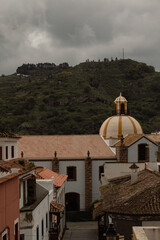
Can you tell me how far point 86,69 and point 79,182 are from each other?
86143 millimetres

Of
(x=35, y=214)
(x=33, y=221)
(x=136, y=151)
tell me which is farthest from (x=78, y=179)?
(x=33, y=221)

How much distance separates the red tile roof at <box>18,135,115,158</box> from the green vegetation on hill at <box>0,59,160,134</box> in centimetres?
2217

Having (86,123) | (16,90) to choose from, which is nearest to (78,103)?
(86,123)

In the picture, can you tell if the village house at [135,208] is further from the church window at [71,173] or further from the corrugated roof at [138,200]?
the church window at [71,173]

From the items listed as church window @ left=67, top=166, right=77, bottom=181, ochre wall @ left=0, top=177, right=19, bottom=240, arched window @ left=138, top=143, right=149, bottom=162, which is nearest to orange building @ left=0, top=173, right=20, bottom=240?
ochre wall @ left=0, top=177, right=19, bottom=240

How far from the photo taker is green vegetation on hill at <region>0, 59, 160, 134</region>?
85000 millimetres

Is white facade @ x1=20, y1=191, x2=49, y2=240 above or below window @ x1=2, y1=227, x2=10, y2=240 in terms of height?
below

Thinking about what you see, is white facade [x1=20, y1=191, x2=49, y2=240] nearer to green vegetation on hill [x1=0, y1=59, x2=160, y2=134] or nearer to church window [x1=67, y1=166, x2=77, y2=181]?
church window [x1=67, y1=166, x2=77, y2=181]

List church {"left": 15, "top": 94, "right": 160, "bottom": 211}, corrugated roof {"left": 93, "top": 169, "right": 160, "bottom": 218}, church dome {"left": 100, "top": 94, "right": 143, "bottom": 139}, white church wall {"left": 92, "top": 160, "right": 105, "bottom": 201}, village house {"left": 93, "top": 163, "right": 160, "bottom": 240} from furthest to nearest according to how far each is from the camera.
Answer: church dome {"left": 100, "top": 94, "right": 143, "bottom": 139} → white church wall {"left": 92, "top": 160, "right": 105, "bottom": 201} → church {"left": 15, "top": 94, "right": 160, "bottom": 211} → corrugated roof {"left": 93, "top": 169, "right": 160, "bottom": 218} → village house {"left": 93, "top": 163, "right": 160, "bottom": 240}

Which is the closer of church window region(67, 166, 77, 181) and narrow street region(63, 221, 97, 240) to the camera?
narrow street region(63, 221, 97, 240)

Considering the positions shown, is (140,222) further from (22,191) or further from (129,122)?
(129,122)

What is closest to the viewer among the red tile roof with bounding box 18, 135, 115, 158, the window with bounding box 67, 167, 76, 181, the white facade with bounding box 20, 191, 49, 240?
the white facade with bounding box 20, 191, 49, 240

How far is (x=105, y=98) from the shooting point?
103250 mm

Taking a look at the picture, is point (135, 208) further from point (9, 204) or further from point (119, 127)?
point (119, 127)
